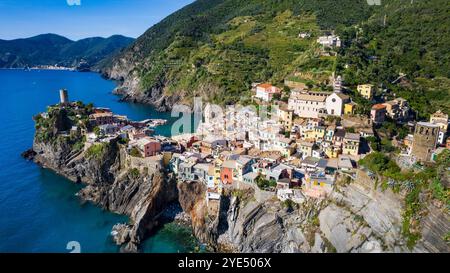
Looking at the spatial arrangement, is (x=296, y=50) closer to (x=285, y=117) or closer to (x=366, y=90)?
(x=366, y=90)

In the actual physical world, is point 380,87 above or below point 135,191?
above

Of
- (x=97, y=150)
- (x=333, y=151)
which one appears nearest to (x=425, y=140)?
(x=333, y=151)

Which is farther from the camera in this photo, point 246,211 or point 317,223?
point 246,211

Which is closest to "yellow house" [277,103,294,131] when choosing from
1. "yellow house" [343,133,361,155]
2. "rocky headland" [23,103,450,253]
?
"yellow house" [343,133,361,155]

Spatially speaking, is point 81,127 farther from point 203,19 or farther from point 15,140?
point 203,19

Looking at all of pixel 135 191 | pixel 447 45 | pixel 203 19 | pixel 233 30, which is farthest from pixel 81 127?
pixel 203 19

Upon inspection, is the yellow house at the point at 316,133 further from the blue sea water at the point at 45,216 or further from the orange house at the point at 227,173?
the blue sea water at the point at 45,216

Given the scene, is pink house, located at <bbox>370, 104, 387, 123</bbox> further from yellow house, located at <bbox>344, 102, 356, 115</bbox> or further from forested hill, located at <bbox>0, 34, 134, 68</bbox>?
forested hill, located at <bbox>0, 34, 134, 68</bbox>
